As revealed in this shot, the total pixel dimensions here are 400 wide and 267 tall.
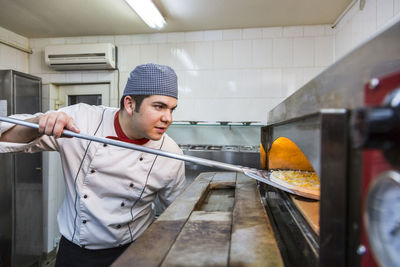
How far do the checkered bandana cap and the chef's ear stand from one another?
0.05 m

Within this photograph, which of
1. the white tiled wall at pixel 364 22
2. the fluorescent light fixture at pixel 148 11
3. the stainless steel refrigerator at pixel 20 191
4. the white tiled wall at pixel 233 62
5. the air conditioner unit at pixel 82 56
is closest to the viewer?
the white tiled wall at pixel 364 22

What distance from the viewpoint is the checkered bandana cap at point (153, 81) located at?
1.44 meters

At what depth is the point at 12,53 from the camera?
145 inches

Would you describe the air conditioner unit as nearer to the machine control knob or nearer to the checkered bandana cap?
the checkered bandana cap

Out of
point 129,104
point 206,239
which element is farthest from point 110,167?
point 206,239

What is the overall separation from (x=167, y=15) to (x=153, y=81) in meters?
2.06

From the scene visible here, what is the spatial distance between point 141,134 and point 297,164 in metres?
1.13

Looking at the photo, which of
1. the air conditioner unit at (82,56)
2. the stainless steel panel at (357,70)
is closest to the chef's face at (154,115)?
the stainless steel panel at (357,70)

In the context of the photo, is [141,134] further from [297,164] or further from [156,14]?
[156,14]

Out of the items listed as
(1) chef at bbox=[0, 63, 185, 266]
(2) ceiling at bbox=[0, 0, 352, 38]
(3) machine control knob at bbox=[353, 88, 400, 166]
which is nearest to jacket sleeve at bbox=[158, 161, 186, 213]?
(1) chef at bbox=[0, 63, 185, 266]

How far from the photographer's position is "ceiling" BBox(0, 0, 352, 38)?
281 cm

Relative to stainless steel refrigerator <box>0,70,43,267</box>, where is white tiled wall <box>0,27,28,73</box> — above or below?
above

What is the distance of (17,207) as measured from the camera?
10.3 feet

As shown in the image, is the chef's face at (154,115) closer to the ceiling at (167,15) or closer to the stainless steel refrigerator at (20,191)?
Result: the ceiling at (167,15)
